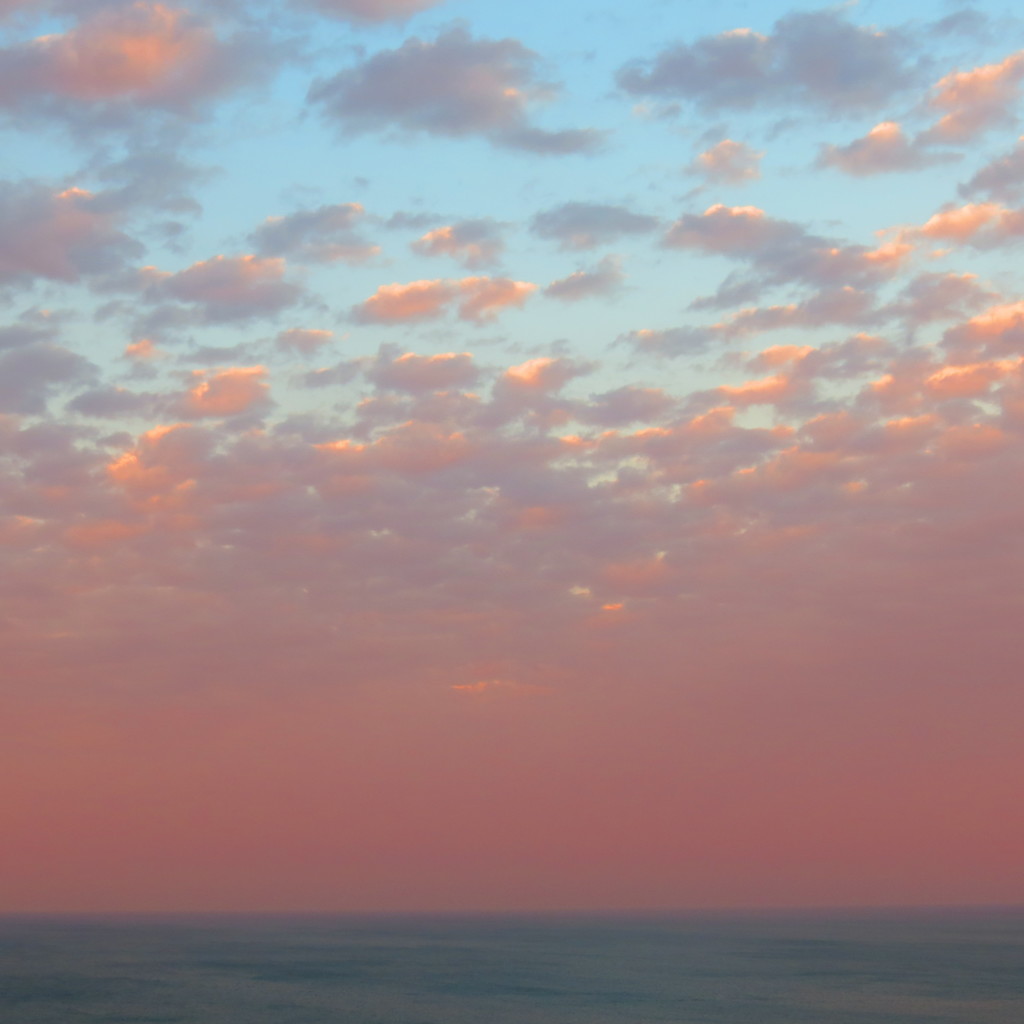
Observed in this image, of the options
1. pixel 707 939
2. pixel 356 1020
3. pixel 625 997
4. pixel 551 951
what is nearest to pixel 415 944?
pixel 551 951

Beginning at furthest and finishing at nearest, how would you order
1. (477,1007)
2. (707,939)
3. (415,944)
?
(707,939), (415,944), (477,1007)

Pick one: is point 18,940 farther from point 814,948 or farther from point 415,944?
point 814,948

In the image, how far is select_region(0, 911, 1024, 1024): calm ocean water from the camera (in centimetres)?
6606

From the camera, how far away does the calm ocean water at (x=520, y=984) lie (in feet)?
217

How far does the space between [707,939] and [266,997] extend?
99.7 metres

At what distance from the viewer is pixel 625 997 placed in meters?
76.0

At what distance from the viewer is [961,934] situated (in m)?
172

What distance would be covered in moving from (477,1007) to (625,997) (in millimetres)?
10831

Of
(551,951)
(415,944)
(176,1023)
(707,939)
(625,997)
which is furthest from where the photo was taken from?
(707,939)

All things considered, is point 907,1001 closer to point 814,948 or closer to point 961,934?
point 814,948

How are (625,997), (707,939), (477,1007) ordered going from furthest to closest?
(707,939), (625,997), (477,1007)

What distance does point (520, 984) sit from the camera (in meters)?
86.3

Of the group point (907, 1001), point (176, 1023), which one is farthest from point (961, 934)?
point (176, 1023)

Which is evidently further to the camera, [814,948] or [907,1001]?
[814,948]
